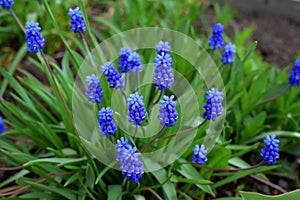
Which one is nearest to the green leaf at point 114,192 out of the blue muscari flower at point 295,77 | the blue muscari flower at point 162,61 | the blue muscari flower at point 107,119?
the blue muscari flower at point 107,119

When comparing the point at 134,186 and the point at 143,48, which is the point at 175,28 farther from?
the point at 134,186

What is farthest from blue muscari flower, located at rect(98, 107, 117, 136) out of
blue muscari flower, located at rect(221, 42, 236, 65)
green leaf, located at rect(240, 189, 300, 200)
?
blue muscari flower, located at rect(221, 42, 236, 65)

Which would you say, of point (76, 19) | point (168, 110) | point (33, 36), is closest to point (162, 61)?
point (168, 110)

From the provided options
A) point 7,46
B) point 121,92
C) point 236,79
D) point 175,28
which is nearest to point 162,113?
point 121,92

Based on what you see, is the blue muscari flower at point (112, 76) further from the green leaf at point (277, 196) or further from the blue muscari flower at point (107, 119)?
A: the green leaf at point (277, 196)

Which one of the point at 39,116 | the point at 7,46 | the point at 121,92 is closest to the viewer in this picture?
the point at 121,92
